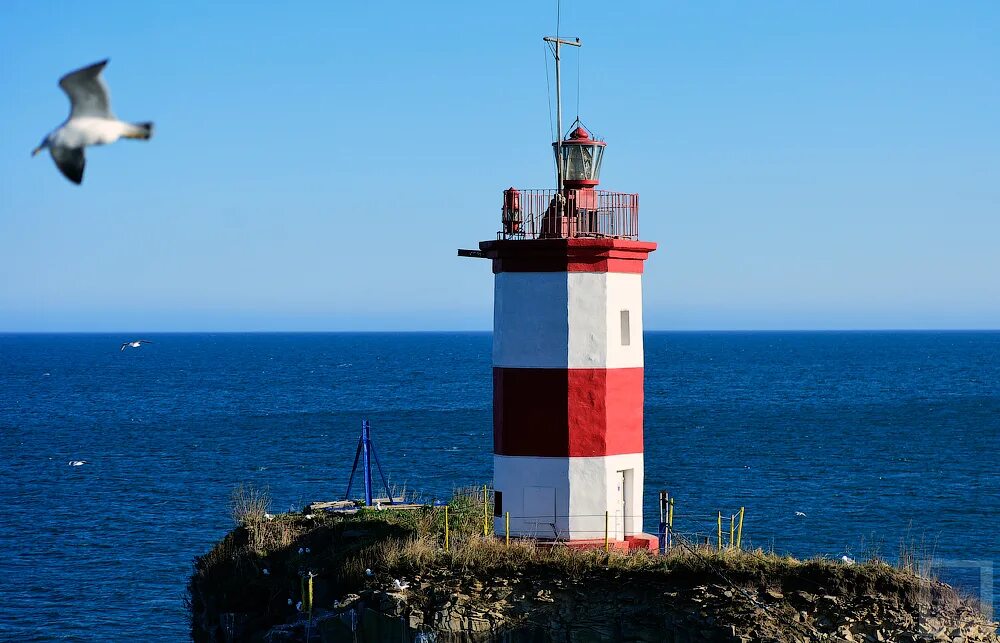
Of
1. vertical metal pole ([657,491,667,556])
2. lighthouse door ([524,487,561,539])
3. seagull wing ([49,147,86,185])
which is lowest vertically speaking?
vertical metal pole ([657,491,667,556])

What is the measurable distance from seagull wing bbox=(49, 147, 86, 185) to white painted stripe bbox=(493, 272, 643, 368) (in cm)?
1209

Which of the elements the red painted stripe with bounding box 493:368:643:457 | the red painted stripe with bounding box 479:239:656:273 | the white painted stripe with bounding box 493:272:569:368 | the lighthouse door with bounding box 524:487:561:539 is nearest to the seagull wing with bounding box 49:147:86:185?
the red painted stripe with bounding box 479:239:656:273

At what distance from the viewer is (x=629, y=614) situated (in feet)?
53.0

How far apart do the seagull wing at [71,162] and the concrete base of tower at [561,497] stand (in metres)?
12.5

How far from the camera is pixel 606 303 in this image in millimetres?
18094

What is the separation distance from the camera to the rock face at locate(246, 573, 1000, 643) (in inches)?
615

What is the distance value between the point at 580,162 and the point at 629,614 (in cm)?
703

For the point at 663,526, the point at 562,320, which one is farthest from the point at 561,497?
the point at 663,526

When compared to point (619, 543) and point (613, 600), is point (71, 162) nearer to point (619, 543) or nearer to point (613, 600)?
point (613, 600)

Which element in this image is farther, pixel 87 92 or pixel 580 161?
pixel 580 161

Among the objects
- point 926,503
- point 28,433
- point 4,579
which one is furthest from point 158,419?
point 926,503

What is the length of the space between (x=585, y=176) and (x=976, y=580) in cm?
1113

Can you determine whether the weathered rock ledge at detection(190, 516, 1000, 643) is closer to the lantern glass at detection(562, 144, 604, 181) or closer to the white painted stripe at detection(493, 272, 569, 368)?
the white painted stripe at detection(493, 272, 569, 368)

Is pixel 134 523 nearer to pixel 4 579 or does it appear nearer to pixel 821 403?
pixel 4 579
